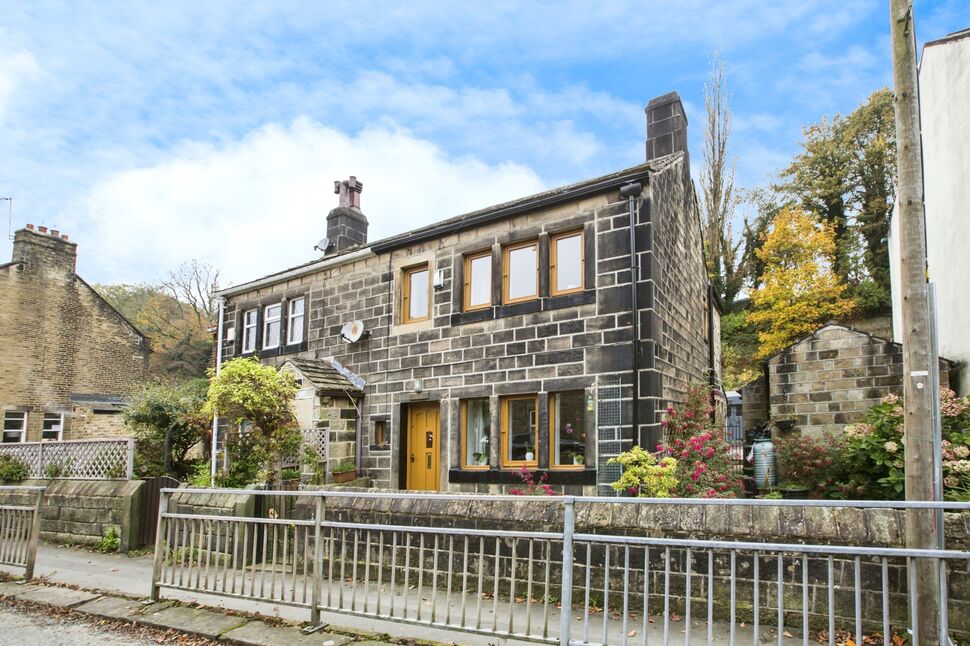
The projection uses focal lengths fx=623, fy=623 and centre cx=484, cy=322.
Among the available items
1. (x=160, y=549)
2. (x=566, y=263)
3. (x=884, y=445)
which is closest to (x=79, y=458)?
(x=160, y=549)

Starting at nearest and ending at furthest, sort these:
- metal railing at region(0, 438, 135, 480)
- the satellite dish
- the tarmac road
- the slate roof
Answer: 1. the tarmac road
2. metal railing at region(0, 438, 135, 480)
3. the slate roof
4. the satellite dish

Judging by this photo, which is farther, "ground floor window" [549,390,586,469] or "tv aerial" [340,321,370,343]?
"tv aerial" [340,321,370,343]

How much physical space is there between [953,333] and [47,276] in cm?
2961

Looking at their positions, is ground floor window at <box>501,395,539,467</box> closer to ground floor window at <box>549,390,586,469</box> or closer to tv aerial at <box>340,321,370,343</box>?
ground floor window at <box>549,390,586,469</box>

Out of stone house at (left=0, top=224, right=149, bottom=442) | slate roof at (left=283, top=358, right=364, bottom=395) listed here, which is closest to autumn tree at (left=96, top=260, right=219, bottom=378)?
stone house at (left=0, top=224, right=149, bottom=442)

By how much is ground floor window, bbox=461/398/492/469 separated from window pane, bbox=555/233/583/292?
111 inches

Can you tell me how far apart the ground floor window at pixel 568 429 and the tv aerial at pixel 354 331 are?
5.15 m

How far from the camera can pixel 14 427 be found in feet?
76.3

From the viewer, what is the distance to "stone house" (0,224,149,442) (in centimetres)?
2352

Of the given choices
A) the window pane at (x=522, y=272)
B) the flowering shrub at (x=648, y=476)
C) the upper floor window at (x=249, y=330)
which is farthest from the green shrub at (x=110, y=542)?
the flowering shrub at (x=648, y=476)

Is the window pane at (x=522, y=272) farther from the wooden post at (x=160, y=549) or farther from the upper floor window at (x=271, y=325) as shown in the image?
the upper floor window at (x=271, y=325)

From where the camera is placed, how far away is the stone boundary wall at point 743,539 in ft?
16.5

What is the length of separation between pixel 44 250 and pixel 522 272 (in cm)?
2250

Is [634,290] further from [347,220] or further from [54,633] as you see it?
[347,220]
